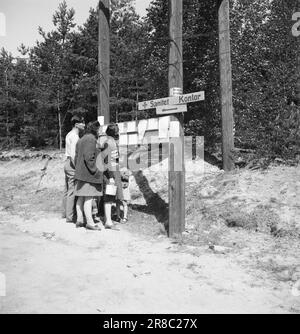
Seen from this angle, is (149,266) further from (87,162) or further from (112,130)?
(112,130)

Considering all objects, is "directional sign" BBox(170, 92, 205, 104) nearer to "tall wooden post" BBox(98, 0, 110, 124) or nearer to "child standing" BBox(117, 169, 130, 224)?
"child standing" BBox(117, 169, 130, 224)

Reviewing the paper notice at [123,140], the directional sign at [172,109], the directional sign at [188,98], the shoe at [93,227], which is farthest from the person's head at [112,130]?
the shoe at [93,227]

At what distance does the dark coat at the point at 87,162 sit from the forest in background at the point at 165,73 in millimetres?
3544

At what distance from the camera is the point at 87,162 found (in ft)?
23.0

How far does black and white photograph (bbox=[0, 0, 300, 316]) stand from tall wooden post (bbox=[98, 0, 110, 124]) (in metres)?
0.03

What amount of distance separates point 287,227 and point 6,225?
520 cm

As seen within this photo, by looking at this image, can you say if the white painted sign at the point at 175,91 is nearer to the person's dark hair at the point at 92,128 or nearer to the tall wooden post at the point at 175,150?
the tall wooden post at the point at 175,150

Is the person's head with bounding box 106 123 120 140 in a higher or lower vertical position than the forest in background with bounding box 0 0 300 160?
lower

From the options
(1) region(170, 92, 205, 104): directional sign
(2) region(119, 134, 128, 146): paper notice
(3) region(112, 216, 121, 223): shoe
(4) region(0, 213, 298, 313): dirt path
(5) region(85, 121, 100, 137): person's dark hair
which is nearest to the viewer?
(4) region(0, 213, 298, 313): dirt path

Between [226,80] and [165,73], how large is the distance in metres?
4.85

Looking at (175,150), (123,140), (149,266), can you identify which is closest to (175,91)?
(175,150)

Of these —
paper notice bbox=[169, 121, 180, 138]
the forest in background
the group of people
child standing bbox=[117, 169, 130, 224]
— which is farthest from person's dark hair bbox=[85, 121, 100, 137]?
the forest in background

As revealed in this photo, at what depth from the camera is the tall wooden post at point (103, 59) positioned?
30.9ft

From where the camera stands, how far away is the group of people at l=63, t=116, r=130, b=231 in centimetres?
707
